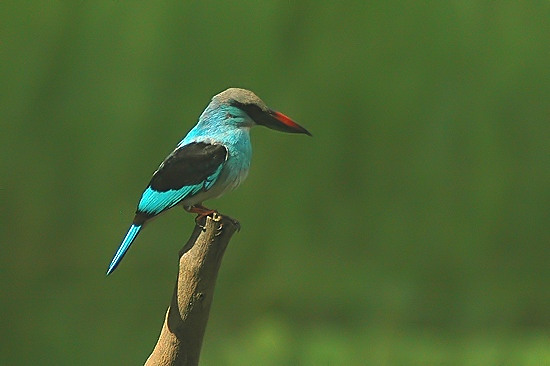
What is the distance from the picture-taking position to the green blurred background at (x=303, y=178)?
6.31 ft

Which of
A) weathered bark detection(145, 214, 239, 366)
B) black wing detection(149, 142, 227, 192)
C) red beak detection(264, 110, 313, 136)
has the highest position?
red beak detection(264, 110, 313, 136)

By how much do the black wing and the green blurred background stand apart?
621 millimetres

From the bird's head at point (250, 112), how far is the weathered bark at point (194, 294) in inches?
8.9

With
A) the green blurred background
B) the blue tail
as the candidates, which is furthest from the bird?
the green blurred background

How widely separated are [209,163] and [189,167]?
0.11 ft

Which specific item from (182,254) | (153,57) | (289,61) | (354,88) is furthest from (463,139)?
(182,254)

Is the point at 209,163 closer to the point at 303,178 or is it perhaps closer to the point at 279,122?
the point at 279,122

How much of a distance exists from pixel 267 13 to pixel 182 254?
897 mm

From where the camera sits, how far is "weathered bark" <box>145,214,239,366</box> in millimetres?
1194

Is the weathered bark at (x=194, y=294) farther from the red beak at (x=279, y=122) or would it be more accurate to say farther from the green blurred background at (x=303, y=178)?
the green blurred background at (x=303, y=178)

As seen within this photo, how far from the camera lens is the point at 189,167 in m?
1.28

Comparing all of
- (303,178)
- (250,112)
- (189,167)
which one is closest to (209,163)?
(189,167)

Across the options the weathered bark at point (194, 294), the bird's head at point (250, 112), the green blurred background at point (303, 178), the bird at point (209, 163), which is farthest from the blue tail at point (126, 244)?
the green blurred background at point (303, 178)

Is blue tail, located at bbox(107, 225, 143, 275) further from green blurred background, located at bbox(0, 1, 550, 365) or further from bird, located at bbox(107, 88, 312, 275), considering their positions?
green blurred background, located at bbox(0, 1, 550, 365)
